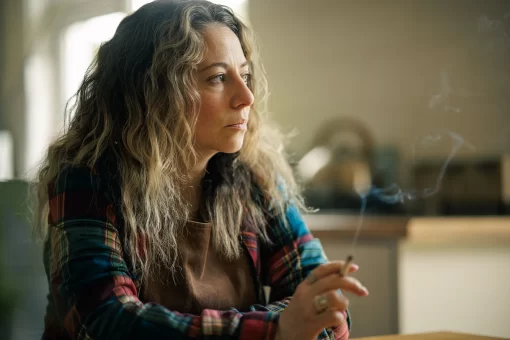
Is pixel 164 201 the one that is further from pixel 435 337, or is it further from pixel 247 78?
pixel 435 337

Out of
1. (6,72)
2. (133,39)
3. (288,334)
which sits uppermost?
(6,72)

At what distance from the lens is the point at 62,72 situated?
9.58 feet

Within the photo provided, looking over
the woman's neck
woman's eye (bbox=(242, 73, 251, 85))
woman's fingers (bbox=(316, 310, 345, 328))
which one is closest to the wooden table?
woman's fingers (bbox=(316, 310, 345, 328))

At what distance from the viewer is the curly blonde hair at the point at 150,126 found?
0.97m

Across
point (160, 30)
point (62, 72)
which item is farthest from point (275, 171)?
point (62, 72)

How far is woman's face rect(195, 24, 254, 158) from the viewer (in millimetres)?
979

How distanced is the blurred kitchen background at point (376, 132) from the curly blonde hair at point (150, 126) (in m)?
0.12

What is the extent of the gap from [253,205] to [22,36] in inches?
92.5

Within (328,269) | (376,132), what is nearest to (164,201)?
(328,269)

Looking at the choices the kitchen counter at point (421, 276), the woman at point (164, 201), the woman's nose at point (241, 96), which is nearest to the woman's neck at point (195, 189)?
the woman at point (164, 201)

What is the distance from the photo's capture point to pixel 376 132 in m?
4.27

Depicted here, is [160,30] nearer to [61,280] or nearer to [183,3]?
[183,3]

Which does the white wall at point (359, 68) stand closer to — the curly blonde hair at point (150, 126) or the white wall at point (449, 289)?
the white wall at point (449, 289)

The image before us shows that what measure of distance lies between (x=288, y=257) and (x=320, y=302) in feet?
1.18
